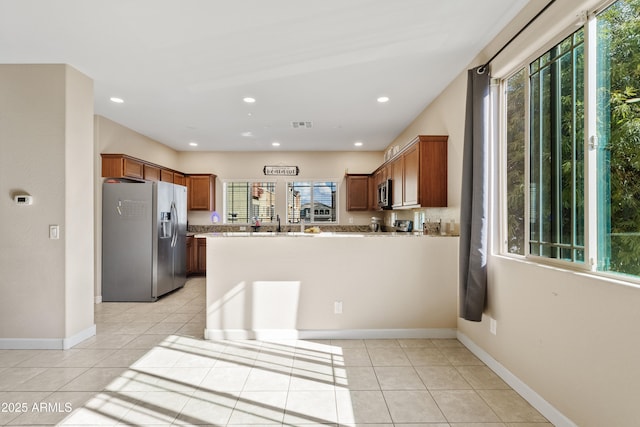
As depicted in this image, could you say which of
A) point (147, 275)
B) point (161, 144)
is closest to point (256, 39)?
point (147, 275)

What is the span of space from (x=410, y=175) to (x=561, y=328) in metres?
2.36

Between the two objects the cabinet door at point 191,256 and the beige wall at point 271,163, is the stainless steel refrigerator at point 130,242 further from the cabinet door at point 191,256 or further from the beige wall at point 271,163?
the beige wall at point 271,163

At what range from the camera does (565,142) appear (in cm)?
209

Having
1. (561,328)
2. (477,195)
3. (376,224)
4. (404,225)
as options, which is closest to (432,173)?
(477,195)

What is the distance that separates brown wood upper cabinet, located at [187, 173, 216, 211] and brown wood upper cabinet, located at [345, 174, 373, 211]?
301cm

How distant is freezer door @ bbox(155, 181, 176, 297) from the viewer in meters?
4.98

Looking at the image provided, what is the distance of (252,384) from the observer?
2.47m

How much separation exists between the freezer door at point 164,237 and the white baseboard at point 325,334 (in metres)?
2.12

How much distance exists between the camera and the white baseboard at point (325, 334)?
337 cm

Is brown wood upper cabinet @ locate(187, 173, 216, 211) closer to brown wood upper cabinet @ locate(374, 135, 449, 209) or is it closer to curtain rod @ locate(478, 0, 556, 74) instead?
brown wood upper cabinet @ locate(374, 135, 449, 209)

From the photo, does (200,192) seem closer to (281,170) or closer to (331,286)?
Answer: (281,170)

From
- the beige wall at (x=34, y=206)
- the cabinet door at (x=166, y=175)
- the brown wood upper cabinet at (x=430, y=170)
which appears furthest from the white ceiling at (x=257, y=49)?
the cabinet door at (x=166, y=175)

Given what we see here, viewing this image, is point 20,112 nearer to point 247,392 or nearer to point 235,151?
point 247,392

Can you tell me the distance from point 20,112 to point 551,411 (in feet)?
16.6
